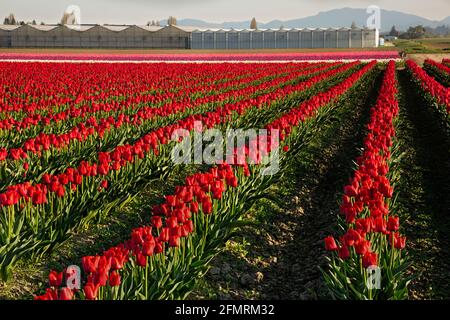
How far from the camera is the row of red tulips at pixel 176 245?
359 cm

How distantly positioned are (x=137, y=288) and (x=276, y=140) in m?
4.70

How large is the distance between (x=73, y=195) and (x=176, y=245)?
90.8 inches

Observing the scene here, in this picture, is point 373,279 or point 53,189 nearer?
point 373,279

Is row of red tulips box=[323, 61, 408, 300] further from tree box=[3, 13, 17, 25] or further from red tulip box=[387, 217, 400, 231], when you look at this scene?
tree box=[3, 13, 17, 25]

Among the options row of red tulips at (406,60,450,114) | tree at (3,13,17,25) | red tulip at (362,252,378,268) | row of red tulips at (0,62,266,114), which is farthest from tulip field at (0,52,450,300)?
tree at (3,13,17,25)

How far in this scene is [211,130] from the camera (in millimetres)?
10375

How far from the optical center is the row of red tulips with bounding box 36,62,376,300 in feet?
11.8

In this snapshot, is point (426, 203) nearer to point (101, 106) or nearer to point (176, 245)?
point (176, 245)

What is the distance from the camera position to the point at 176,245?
429 cm

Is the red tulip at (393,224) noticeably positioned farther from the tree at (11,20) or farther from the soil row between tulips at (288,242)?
the tree at (11,20)
